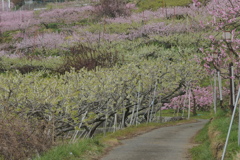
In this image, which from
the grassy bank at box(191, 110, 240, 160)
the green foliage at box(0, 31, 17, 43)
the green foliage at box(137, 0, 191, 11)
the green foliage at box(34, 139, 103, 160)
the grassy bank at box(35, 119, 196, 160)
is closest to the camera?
the grassy bank at box(191, 110, 240, 160)

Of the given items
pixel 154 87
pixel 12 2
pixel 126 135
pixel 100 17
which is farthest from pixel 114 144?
pixel 12 2

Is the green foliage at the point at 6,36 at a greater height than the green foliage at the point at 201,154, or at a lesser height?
greater

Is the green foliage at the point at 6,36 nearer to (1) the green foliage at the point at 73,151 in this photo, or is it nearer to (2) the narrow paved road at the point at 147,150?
(2) the narrow paved road at the point at 147,150

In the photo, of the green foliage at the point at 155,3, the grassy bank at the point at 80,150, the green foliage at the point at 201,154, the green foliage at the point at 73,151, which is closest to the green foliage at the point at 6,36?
the green foliage at the point at 155,3

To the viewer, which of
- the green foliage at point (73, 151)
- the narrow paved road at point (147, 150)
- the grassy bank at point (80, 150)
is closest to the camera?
the green foliage at point (73, 151)

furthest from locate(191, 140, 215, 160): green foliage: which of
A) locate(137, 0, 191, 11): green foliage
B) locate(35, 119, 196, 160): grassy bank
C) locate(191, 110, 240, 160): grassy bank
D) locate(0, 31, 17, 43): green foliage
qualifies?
locate(137, 0, 191, 11): green foliage

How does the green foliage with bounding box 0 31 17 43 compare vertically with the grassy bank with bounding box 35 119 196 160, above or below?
above

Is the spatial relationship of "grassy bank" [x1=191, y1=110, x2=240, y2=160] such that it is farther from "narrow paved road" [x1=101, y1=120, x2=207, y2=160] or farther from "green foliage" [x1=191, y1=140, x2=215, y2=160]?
"narrow paved road" [x1=101, y1=120, x2=207, y2=160]

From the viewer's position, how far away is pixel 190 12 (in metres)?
68.6

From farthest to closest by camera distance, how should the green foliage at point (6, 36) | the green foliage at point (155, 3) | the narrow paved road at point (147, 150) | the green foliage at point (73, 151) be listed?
the green foliage at point (155, 3) → the green foliage at point (6, 36) → the narrow paved road at point (147, 150) → the green foliage at point (73, 151)

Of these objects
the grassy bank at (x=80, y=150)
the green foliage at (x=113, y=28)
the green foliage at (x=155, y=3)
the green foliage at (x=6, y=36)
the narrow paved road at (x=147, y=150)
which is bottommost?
the narrow paved road at (x=147, y=150)

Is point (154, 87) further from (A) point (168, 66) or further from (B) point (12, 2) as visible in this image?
(B) point (12, 2)

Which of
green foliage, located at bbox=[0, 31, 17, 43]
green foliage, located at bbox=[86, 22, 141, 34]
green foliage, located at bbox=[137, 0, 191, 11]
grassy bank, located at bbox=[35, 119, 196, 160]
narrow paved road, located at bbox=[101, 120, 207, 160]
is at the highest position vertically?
green foliage, located at bbox=[137, 0, 191, 11]

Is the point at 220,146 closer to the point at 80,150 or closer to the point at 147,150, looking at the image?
the point at 147,150
